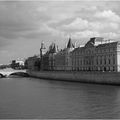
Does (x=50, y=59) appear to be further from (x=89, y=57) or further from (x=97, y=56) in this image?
(x=97, y=56)

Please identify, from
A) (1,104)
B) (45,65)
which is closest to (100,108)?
(1,104)

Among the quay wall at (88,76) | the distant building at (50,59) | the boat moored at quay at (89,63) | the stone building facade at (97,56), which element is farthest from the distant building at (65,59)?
the quay wall at (88,76)

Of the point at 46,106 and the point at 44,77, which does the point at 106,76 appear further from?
the point at 44,77

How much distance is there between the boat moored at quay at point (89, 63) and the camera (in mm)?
35906

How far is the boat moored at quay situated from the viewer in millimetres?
35906

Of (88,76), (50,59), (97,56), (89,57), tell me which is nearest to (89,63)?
(89,57)

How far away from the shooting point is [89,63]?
49.0 metres

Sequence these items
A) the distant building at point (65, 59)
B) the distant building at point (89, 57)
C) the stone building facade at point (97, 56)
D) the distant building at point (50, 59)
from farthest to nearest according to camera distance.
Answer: the distant building at point (50, 59), the distant building at point (65, 59), the distant building at point (89, 57), the stone building facade at point (97, 56)

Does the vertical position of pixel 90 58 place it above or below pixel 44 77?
above

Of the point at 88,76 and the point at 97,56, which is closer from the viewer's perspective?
the point at 88,76

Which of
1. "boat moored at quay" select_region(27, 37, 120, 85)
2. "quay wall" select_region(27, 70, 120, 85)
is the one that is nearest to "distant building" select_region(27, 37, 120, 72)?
A: "boat moored at quay" select_region(27, 37, 120, 85)

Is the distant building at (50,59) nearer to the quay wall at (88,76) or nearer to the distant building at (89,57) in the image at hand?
the distant building at (89,57)

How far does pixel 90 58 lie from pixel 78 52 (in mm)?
5893

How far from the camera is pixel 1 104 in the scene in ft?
56.5
